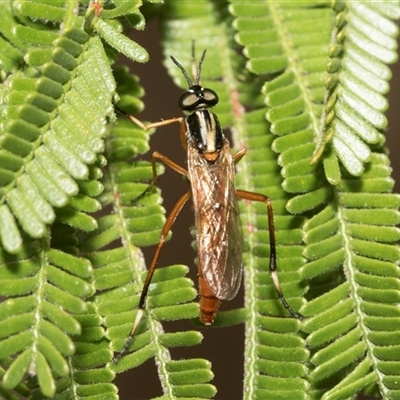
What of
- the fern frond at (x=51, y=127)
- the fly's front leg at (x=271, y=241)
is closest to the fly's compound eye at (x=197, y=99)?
the fly's front leg at (x=271, y=241)

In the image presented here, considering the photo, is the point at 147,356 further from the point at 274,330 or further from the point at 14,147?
the point at 14,147

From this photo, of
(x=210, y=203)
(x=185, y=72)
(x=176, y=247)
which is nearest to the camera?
(x=210, y=203)

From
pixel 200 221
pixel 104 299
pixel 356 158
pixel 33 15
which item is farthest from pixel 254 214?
pixel 33 15

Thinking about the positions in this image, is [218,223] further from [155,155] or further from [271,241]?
[155,155]

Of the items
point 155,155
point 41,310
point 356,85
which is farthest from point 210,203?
point 41,310

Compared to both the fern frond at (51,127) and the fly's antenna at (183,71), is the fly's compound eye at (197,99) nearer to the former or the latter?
the fly's antenna at (183,71)

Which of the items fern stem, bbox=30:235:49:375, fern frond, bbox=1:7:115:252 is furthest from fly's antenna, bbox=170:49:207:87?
fern stem, bbox=30:235:49:375
